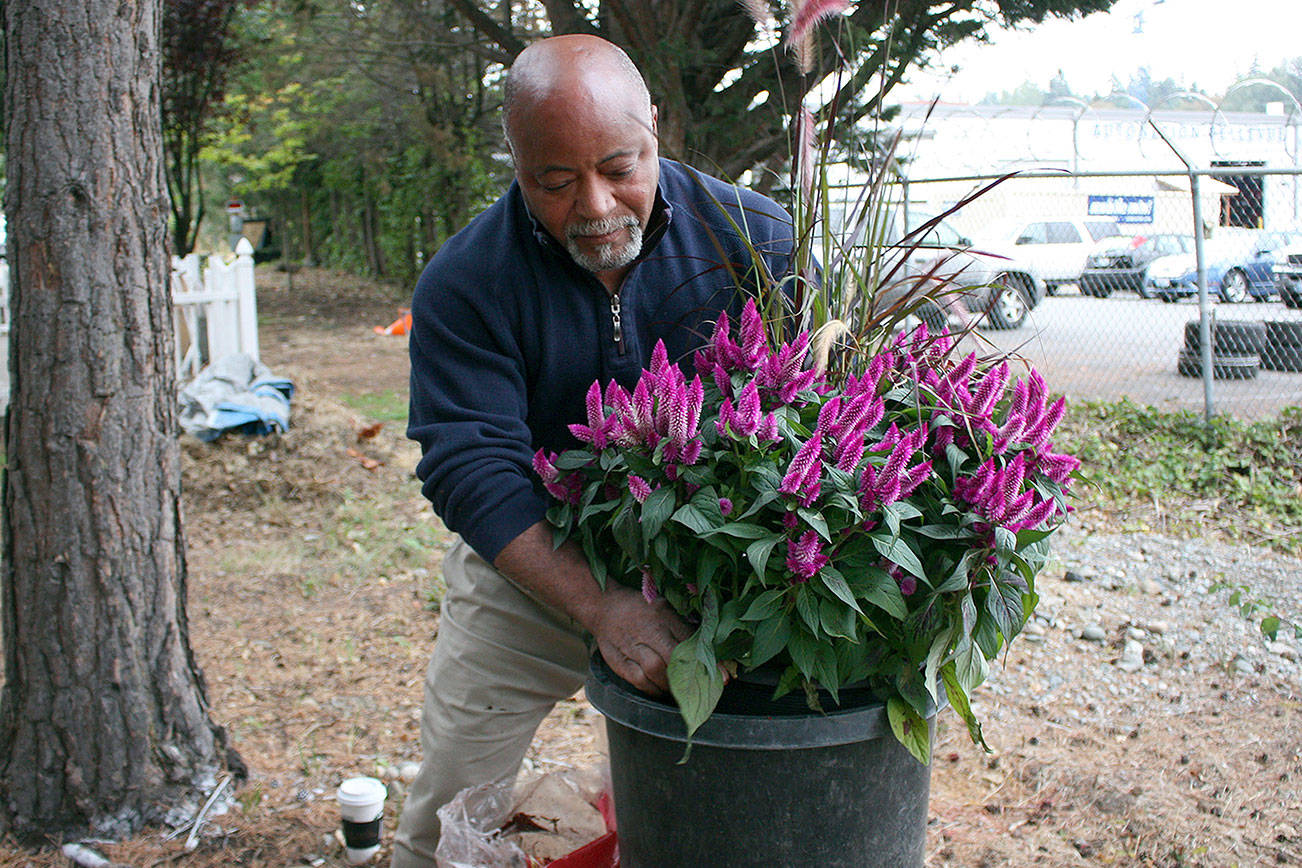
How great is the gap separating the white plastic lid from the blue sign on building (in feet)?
25.6

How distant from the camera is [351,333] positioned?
12344 mm

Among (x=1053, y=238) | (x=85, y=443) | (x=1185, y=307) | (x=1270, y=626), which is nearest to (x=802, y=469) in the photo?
(x=85, y=443)

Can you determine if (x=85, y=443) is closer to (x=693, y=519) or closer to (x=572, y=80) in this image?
(x=572, y=80)

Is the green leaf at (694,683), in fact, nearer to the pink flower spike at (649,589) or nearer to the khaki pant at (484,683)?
the pink flower spike at (649,589)

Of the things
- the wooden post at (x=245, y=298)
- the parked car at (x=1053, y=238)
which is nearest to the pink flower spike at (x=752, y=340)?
the wooden post at (x=245, y=298)

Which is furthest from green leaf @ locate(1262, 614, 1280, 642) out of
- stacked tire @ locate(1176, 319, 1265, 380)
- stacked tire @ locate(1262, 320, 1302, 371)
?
stacked tire @ locate(1262, 320, 1302, 371)

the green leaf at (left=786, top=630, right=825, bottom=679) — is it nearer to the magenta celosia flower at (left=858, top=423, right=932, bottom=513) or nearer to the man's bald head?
the magenta celosia flower at (left=858, top=423, right=932, bottom=513)

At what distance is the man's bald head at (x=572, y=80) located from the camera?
1687 millimetres

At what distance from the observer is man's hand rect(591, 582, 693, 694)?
1.52 meters

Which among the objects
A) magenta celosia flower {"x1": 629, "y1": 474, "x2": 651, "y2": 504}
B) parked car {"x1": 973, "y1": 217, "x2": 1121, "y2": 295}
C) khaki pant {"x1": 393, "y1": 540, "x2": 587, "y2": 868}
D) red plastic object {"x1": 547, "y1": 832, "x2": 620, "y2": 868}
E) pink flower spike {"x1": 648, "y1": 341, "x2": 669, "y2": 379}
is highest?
parked car {"x1": 973, "y1": 217, "x2": 1121, "y2": 295}

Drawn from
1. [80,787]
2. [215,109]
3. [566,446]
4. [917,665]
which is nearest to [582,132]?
[566,446]

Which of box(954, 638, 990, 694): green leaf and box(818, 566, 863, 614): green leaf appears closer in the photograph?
box(818, 566, 863, 614): green leaf

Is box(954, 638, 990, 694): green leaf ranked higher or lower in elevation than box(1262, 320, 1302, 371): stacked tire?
lower

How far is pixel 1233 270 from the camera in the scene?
23.0 ft
